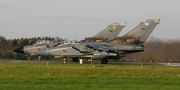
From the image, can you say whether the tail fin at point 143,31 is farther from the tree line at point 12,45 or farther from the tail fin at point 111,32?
the tree line at point 12,45

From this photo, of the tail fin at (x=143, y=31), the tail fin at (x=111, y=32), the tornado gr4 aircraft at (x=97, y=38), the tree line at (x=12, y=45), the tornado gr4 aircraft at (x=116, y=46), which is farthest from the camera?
the tree line at (x=12, y=45)

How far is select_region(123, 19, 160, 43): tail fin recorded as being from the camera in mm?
41031

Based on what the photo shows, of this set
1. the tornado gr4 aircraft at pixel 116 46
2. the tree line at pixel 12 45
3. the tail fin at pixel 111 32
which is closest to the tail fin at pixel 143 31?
the tornado gr4 aircraft at pixel 116 46

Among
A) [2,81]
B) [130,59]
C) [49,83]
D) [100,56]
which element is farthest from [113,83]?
[130,59]

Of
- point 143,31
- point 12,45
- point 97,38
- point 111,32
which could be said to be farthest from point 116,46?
point 12,45

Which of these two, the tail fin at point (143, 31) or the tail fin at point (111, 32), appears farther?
the tail fin at point (111, 32)

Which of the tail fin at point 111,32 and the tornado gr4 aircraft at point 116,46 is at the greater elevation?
the tail fin at point 111,32

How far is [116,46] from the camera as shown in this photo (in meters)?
40.9

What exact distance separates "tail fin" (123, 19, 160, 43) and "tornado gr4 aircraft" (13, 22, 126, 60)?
4.12 metres

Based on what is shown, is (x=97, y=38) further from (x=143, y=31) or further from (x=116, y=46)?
(x=143, y=31)

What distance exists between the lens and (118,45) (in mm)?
40844

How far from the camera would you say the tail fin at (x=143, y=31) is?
4103 centimetres

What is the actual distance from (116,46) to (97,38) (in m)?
4.44

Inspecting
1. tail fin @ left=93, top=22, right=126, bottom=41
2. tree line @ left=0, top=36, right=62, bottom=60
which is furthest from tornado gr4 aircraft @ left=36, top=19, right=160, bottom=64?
tree line @ left=0, top=36, right=62, bottom=60
